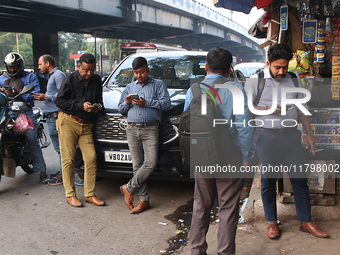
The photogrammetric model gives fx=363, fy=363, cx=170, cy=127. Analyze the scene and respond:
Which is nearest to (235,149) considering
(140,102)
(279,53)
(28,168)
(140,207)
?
(279,53)

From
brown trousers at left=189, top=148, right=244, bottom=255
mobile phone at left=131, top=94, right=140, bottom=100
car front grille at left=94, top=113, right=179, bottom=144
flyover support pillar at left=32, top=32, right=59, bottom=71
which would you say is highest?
flyover support pillar at left=32, top=32, right=59, bottom=71

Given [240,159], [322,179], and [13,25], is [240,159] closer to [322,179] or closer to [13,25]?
[322,179]

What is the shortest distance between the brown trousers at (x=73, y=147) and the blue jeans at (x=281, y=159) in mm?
2230

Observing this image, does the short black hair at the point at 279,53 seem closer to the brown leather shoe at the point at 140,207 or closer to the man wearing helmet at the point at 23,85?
the brown leather shoe at the point at 140,207

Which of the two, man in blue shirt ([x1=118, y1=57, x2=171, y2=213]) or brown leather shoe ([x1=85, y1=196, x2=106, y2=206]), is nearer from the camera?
man in blue shirt ([x1=118, y1=57, x2=171, y2=213])

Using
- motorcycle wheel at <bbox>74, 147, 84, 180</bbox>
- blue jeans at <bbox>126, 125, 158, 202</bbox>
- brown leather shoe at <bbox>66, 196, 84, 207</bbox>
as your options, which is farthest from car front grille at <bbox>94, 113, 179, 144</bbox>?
brown leather shoe at <bbox>66, 196, 84, 207</bbox>

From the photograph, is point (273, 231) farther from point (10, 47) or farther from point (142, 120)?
point (10, 47)

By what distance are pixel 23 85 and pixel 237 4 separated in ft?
11.4

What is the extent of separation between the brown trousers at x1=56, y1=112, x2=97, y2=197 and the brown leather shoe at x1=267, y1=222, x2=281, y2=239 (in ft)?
7.67

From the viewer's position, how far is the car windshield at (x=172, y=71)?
587 centimetres

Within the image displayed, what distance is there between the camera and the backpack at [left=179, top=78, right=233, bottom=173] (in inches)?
112

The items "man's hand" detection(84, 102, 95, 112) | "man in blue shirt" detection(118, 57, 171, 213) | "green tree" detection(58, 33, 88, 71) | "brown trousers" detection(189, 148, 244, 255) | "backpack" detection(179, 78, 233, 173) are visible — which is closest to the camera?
"backpack" detection(179, 78, 233, 173)

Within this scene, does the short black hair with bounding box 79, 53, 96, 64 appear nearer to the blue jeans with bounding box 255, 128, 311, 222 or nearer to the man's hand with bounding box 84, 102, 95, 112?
the man's hand with bounding box 84, 102, 95, 112

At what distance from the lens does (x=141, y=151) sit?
4.54 metres
